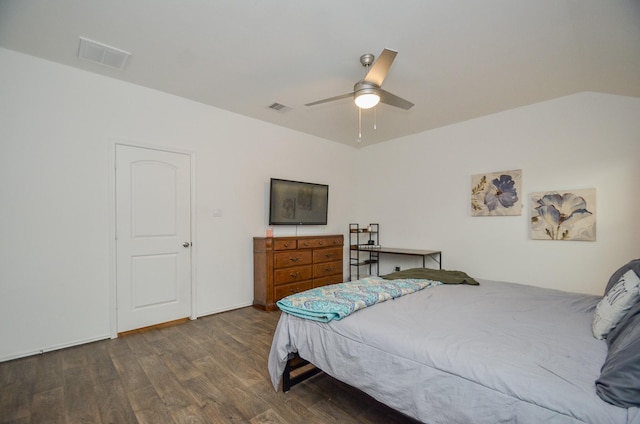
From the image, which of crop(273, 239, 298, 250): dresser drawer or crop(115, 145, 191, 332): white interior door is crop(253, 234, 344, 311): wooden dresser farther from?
crop(115, 145, 191, 332): white interior door

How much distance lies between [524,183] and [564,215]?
0.56 metres

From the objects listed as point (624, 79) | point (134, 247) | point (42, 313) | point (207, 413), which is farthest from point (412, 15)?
point (42, 313)

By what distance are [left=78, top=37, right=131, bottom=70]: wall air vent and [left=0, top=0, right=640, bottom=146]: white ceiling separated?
0.20ft

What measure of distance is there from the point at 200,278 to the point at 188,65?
241 centimetres

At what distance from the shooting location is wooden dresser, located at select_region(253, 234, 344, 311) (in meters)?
3.90

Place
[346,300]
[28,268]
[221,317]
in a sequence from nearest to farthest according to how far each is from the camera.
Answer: [346,300] → [28,268] → [221,317]

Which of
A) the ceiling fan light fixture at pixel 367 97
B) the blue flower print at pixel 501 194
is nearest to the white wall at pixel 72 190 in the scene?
the ceiling fan light fixture at pixel 367 97

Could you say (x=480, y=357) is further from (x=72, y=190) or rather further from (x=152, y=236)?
(x=72, y=190)

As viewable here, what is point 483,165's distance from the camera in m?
4.07

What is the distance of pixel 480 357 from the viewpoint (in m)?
1.30

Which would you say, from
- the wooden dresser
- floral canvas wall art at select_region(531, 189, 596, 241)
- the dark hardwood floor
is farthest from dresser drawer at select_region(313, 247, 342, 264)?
Result: floral canvas wall art at select_region(531, 189, 596, 241)

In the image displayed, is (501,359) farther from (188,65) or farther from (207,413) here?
(188,65)

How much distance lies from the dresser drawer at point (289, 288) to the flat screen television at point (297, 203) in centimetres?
92

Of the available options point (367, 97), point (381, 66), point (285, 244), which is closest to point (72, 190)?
point (285, 244)
